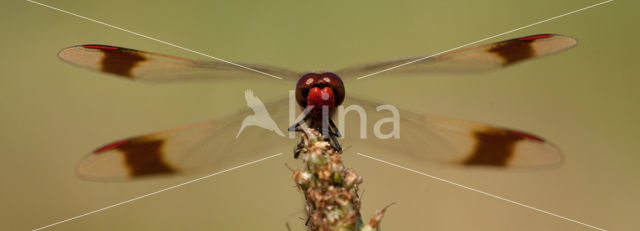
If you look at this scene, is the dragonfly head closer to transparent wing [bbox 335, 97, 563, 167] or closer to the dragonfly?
the dragonfly

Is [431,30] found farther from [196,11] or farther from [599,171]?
[196,11]

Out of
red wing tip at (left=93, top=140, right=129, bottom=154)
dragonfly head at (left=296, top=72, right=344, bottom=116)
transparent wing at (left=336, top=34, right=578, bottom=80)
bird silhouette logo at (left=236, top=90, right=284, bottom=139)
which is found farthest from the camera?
bird silhouette logo at (left=236, top=90, right=284, bottom=139)

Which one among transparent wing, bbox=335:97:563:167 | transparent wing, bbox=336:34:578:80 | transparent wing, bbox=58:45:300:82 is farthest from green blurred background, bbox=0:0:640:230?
transparent wing, bbox=336:34:578:80

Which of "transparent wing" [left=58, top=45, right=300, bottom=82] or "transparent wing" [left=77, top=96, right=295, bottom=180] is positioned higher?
"transparent wing" [left=58, top=45, right=300, bottom=82]

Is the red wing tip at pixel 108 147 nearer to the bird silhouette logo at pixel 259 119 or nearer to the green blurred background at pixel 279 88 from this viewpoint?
the bird silhouette logo at pixel 259 119

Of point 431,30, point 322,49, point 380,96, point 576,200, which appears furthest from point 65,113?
point 576,200

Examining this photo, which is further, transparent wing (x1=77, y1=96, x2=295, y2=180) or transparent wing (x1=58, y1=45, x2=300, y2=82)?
transparent wing (x1=58, y1=45, x2=300, y2=82)

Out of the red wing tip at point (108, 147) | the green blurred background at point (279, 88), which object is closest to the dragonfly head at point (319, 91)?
the red wing tip at point (108, 147)
